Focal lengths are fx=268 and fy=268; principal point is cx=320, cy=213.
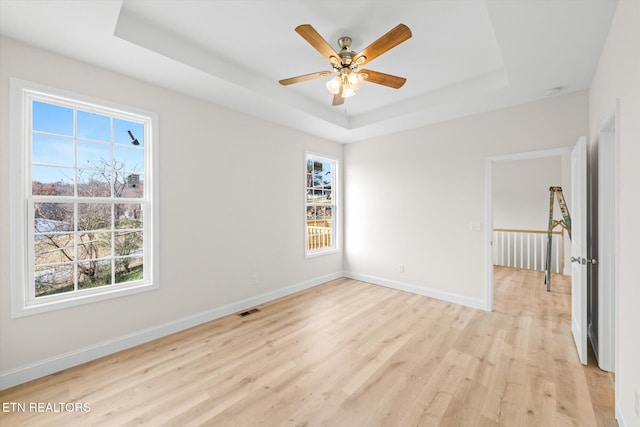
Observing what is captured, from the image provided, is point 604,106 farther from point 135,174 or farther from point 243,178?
point 135,174

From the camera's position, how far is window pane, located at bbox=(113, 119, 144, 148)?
2.69 m

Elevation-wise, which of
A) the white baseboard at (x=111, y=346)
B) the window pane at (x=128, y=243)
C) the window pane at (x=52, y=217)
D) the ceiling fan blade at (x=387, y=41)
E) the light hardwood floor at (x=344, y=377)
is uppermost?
the ceiling fan blade at (x=387, y=41)

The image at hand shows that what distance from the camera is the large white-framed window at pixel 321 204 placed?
15.6ft

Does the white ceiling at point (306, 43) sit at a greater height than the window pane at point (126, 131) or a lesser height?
greater

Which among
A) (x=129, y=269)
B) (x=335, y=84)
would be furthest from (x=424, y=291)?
(x=129, y=269)

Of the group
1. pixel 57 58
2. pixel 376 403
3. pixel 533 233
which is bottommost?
pixel 376 403

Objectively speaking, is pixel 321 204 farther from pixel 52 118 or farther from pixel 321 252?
pixel 52 118

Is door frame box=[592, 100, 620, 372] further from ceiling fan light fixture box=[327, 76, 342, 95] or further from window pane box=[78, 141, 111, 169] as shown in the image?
window pane box=[78, 141, 111, 169]

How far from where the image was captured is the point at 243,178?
12.0 feet

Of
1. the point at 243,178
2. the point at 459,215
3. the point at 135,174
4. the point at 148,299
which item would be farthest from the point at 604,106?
the point at 148,299

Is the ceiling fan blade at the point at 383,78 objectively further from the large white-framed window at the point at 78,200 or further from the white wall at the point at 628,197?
the large white-framed window at the point at 78,200

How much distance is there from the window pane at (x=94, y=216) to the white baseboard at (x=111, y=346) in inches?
43.1

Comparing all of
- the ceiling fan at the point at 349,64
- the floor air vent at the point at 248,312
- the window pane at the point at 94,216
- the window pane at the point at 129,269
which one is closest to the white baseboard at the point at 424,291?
the floor air vent at the point at 248,312

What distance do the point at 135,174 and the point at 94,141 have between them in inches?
17.1
